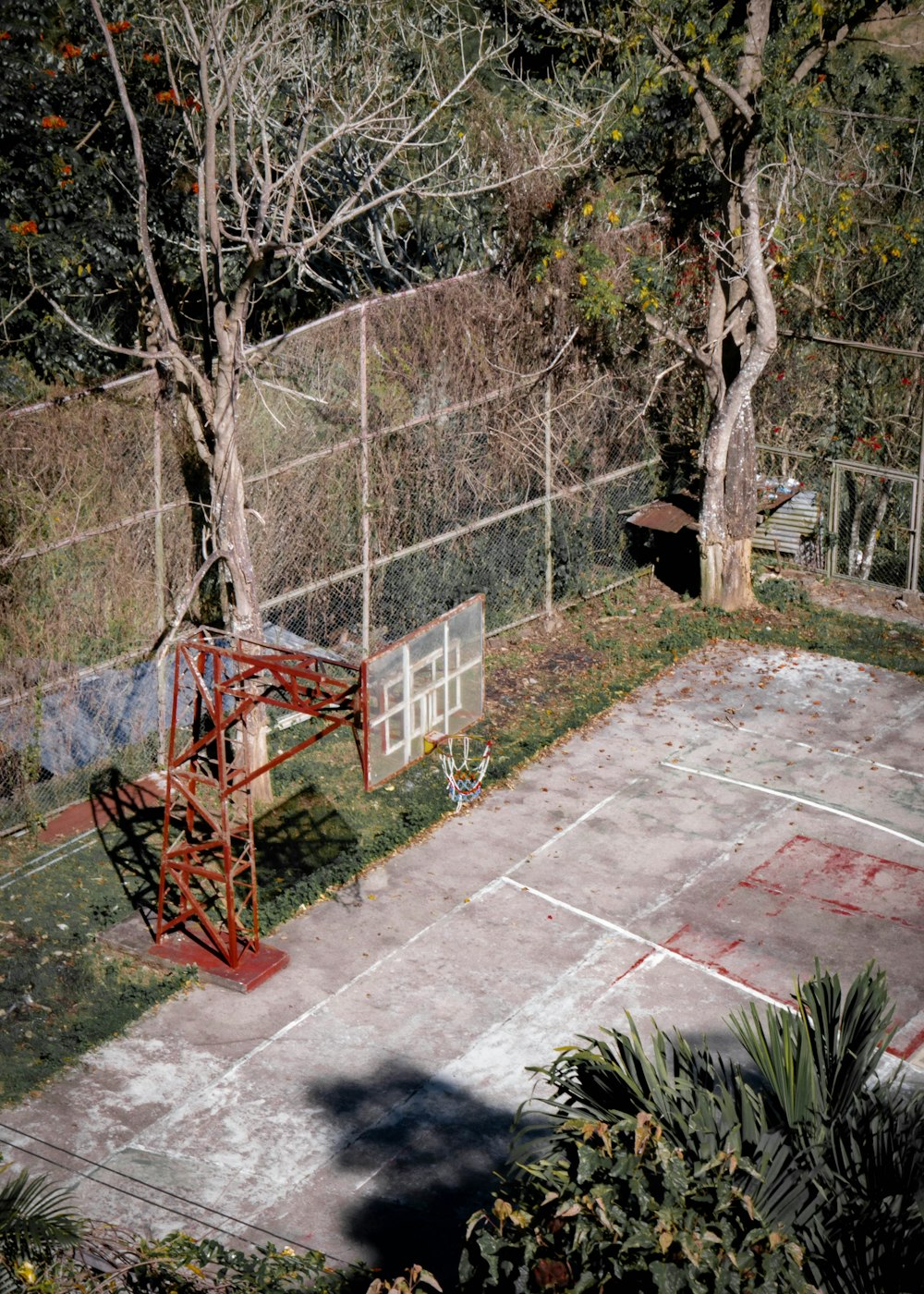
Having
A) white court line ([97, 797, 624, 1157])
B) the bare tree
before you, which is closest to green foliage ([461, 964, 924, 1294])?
white court line ([97, 797, 624, 1157])

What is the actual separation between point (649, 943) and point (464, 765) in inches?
140

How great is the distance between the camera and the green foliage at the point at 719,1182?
289 inches

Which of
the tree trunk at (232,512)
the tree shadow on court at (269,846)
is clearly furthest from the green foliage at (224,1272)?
the tree trunk at (232,512)

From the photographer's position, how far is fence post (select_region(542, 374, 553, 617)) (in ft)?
67.3

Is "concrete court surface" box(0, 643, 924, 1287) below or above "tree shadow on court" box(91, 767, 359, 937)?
below

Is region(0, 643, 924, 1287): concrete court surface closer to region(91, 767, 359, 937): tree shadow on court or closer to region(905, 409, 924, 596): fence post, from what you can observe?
region(91, 767, 359, 937): tree shadow on court

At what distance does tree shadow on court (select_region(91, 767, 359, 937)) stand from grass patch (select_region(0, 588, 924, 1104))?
0.7 inches

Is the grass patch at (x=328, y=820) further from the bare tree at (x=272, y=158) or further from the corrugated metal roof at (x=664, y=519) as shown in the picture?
the bare tree at (x=272, y=158)

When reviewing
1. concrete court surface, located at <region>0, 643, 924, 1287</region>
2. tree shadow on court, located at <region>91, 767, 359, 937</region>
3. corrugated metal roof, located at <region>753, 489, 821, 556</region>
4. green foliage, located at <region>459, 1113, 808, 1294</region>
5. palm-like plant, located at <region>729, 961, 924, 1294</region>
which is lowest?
concrete court surface, located at <region>0, 643, 924, 1287</region>

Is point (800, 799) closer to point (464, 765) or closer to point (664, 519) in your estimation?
point (464, 765)

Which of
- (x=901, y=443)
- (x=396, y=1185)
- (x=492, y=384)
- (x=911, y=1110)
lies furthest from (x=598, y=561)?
(x=911, y=1110)

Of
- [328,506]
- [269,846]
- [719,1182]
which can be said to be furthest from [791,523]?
[719,1182]

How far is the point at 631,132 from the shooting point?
19359 mm

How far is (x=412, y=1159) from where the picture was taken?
11.6 meters
